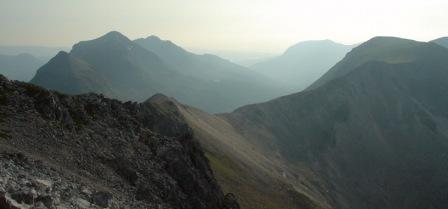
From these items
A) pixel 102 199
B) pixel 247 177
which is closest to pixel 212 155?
pixel 247 177

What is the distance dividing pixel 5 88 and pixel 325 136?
16170 centimetres

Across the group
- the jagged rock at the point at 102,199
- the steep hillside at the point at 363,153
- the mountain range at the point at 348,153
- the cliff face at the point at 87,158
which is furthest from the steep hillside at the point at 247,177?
the jagged rock at the point at 102,199

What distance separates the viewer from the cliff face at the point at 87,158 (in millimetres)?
30891

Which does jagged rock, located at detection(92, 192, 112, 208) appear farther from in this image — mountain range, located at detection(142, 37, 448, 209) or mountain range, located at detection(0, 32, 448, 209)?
mountain range, located at detection(142, 37, 448, 209)

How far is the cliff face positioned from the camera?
30891 millimetres

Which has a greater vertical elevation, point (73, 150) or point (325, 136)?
point (73, 150)

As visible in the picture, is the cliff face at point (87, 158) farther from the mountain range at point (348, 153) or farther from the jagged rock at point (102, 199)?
the mountain range at point (348, 153)

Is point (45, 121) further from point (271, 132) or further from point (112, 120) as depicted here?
point (271, 132)

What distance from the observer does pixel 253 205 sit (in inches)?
3022

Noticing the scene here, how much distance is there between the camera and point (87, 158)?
3975cm

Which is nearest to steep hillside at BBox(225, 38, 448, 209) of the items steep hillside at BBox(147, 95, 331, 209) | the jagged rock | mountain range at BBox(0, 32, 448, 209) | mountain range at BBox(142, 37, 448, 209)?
mountain range at BBox(142, 37, 448, 209)

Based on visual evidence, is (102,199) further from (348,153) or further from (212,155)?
(348,153)

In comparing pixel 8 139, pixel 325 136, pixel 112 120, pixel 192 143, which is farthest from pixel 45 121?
pixel 325 136

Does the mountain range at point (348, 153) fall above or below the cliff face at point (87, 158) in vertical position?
below
